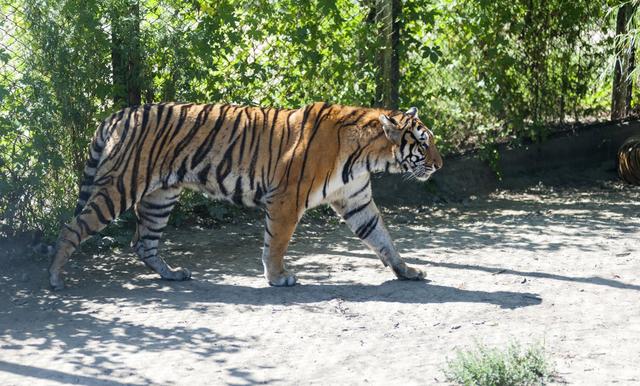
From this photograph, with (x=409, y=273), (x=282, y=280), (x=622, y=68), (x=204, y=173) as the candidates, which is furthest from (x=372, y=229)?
(x=622, y=68)

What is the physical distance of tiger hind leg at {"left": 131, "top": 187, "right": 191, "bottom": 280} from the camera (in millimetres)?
7688

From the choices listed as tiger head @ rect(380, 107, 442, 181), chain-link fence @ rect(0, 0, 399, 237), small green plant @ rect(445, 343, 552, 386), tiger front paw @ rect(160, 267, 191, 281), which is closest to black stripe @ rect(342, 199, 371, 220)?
tiger head @ rect(380, 107, 442, 181)

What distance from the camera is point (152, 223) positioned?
7.75 meters

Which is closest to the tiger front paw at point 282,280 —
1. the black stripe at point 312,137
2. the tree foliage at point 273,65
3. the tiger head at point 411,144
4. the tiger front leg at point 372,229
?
the black stripe at point 312,137

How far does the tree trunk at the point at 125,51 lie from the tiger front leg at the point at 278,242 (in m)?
2.23

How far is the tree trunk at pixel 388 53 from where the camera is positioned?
10055 mm

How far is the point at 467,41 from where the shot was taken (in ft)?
34.9

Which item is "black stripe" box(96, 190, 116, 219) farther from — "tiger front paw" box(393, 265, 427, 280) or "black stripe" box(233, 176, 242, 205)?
"tiger front paw" box(393, 265, 427, 280)

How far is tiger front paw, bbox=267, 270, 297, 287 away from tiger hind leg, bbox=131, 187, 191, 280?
29.6 inches

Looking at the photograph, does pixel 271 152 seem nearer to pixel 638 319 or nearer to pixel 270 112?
pixel 270 112

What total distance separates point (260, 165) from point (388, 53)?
314 cm

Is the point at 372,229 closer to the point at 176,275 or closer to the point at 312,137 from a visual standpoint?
the point at 312,137

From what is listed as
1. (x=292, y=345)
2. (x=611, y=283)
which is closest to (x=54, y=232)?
(x=292, y=345)

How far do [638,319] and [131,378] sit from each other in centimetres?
318
